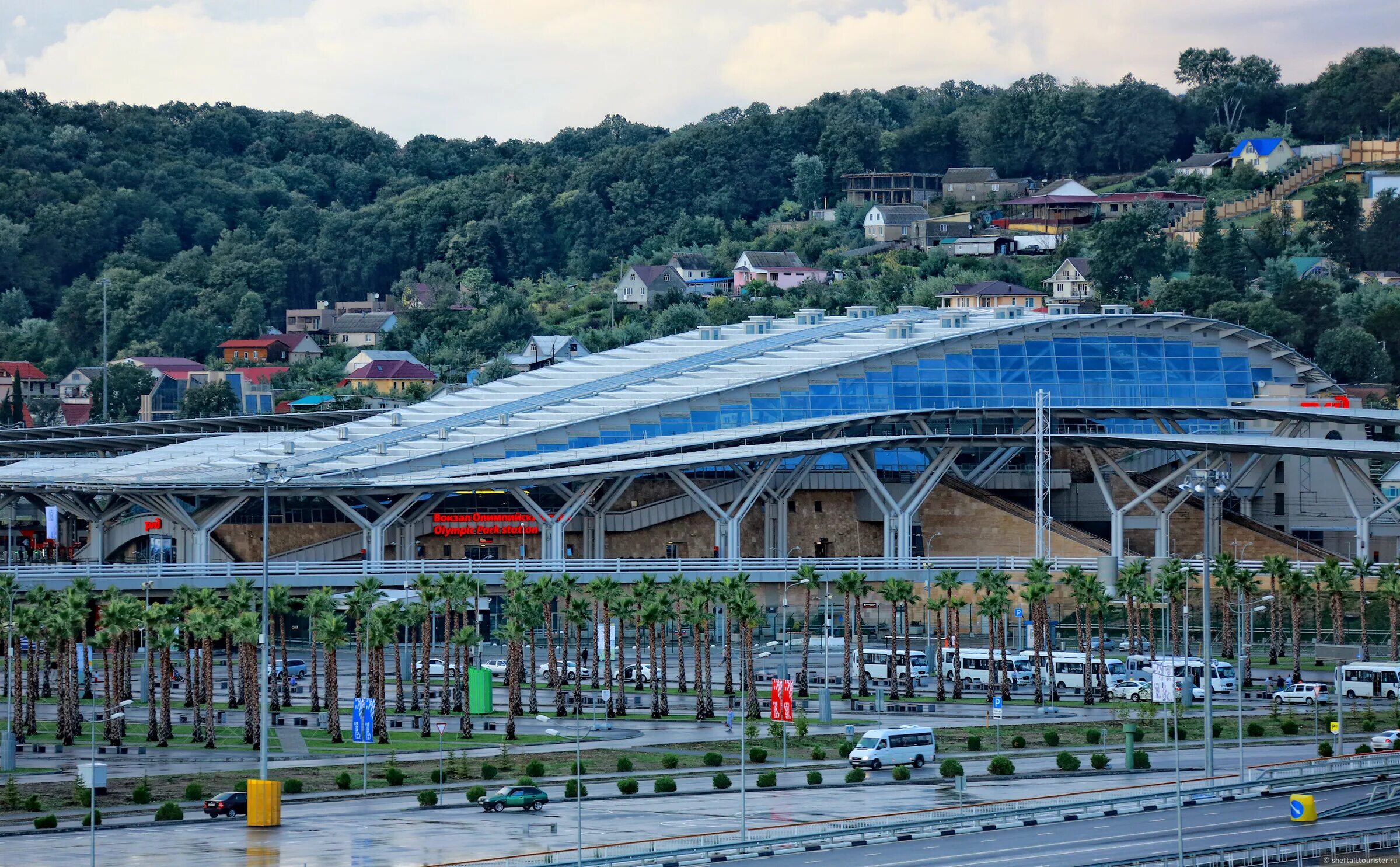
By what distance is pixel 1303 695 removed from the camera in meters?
110

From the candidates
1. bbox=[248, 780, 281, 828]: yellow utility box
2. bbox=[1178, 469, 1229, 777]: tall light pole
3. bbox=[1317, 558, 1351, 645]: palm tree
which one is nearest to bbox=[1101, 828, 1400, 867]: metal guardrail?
bbox=[1178, 469, 1229, 777]: tall light pole

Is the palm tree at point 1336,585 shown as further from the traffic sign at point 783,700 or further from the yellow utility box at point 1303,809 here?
the yellow utility box at point 1303,809

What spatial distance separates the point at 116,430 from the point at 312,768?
360 ft

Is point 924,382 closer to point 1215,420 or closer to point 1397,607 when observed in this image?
point 1215,420

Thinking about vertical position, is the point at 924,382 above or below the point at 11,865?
above

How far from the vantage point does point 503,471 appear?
145 metres

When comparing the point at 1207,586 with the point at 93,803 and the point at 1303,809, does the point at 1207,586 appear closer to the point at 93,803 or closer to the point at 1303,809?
the point at 1303,809

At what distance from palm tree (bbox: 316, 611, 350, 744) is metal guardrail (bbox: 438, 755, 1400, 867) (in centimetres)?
3102

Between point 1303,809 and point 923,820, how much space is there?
12.1 meters

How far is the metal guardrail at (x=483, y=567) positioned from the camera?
136m

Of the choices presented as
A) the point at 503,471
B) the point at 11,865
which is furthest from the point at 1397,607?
the point at 11,865

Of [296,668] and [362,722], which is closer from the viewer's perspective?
[362,722]

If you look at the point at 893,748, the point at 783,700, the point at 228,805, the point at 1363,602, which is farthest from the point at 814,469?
the point at 228,805

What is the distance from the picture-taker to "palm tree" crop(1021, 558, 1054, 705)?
112562mm
